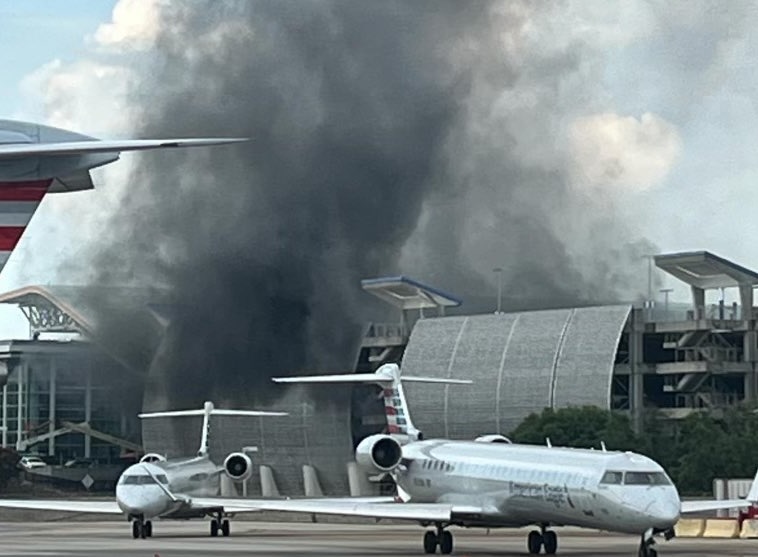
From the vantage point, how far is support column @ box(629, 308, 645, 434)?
116m

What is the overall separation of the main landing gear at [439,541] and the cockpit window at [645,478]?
785 cm

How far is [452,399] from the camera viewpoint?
118m

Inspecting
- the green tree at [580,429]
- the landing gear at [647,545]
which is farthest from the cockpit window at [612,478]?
the green tree at [580,429]

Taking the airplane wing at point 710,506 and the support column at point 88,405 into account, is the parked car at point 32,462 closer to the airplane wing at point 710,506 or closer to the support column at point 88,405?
the support column at point 88,405

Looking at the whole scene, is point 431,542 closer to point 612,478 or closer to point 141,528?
point 612,478

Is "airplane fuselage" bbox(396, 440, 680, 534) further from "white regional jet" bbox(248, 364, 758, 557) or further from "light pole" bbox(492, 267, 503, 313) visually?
"light pole" bbox(492, 267, 503, 313)

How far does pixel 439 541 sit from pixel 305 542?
1018 centimetres

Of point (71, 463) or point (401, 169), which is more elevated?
point (401, 169)

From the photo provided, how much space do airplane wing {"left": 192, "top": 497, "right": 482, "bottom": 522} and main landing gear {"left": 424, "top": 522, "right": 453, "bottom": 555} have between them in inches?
36.1

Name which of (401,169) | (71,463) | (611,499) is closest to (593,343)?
(401,169)

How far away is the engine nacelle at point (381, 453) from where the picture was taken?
6138 cm

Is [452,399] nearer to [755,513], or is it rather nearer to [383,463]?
[755,513]

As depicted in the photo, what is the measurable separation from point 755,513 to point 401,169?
41.3m

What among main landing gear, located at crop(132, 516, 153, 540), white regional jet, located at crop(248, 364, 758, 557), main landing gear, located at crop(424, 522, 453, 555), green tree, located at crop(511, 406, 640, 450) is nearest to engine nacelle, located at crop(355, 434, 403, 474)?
white regional jet, located at crop(248, 364, 758, 557)
